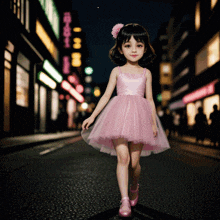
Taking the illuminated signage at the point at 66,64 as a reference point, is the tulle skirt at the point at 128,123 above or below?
below

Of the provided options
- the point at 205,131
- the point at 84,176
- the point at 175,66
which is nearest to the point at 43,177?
the point at 84,176

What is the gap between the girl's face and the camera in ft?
12.1

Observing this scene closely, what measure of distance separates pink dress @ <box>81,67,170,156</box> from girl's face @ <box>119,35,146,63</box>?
21cm

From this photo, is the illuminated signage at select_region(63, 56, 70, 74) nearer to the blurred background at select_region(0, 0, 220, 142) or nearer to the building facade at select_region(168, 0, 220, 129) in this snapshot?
the blurred background at select_region(0, 0, 220, 142)

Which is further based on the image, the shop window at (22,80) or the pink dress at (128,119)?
the shop window at (22,80)

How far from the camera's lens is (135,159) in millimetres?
3543

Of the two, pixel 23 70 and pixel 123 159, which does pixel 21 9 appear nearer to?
pixel 23 70

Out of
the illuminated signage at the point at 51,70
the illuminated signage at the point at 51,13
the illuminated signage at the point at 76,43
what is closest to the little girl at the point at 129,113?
the illuminated signage at the point at 51,70

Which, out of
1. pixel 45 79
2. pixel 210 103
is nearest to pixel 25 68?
pixel 45 79

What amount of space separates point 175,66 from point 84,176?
164 feet

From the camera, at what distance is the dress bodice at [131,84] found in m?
3.59

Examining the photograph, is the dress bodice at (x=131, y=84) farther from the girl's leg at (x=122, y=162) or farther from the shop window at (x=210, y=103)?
the shop window at (x=210, y=103)

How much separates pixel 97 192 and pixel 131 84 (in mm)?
1792

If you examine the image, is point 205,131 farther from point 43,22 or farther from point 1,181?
point 43,22
